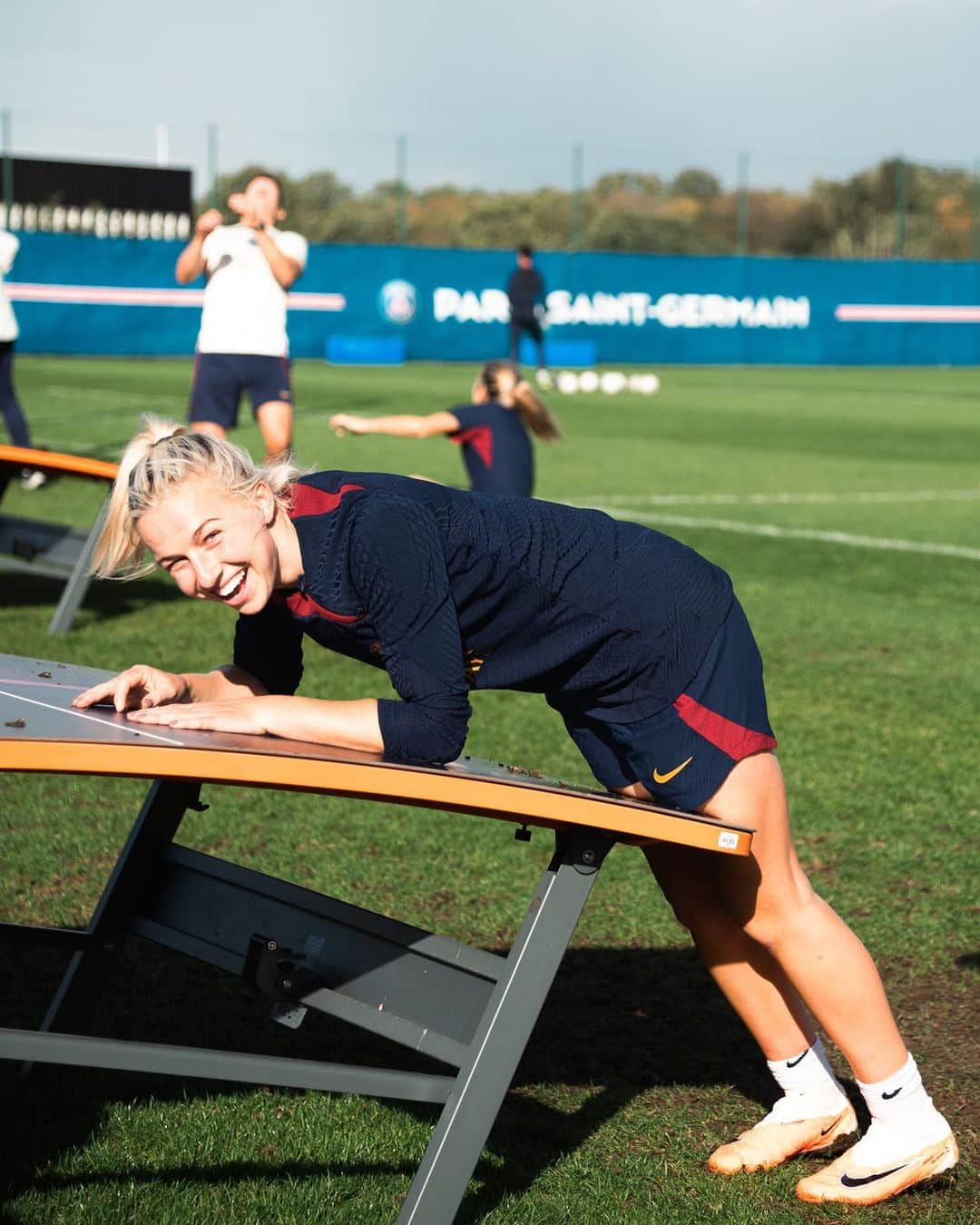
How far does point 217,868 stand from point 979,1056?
1727 mm

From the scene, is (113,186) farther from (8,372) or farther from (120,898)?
(120,898)

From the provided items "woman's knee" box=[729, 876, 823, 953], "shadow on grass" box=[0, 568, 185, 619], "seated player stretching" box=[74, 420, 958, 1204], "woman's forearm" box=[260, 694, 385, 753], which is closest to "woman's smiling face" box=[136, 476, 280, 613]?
"seated player stretching" box=[74, 420, 958, 1204]

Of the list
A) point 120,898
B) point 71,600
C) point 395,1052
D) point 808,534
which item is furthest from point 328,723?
point 808,534

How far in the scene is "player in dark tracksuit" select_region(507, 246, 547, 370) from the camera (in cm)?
2936

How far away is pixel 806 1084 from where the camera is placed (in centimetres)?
334

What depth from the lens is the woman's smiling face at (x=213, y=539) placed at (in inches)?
112

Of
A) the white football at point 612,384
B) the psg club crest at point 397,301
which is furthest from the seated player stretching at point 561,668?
→ the psg club crest at point 397,301

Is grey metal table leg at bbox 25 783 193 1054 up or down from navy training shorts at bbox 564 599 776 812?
down

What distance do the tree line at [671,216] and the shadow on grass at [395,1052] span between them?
44.4m

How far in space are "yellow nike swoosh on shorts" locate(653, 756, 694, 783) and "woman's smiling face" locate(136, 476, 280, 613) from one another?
74cm

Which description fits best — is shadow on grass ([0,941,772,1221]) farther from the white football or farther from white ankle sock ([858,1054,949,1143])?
the white football

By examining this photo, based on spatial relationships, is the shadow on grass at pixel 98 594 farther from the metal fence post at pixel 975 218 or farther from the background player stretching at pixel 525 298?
the metal fence post at pixel 975 218

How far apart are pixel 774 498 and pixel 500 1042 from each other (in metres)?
11.7

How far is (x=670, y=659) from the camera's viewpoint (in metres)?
3.03
